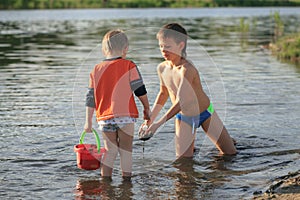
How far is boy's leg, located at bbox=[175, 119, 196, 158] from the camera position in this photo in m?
8.82

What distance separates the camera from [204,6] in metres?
86.0

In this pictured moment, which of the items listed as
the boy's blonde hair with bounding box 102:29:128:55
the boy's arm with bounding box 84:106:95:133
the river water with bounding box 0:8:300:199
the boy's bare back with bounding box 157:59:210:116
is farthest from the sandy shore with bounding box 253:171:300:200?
the boy's blonde hair with bounding box 102:29:128:55

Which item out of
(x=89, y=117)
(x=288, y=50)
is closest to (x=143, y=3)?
(x=288, y=50)

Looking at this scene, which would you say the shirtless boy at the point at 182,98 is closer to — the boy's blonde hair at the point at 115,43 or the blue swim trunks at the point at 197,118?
the blue swim trunks at the point at 197,118

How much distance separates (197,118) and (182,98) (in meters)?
0.54

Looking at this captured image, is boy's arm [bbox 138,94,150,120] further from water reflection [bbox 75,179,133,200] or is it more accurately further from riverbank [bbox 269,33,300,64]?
riverbank [bbox 269,33,300,64]

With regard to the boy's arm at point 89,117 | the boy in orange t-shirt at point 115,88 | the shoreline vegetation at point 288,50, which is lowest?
the shoreline vegetation at point 288,50

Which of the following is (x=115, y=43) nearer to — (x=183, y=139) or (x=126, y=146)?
(x=126, y=146)

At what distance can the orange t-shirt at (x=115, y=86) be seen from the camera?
7453 mm

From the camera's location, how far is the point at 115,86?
7.49 meters

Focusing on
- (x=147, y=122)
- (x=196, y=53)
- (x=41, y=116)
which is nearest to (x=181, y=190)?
(x=147, y=122)

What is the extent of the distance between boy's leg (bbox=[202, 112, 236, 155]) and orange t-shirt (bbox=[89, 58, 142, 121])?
1816 millimetres

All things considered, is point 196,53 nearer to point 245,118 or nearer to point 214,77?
point 214,77

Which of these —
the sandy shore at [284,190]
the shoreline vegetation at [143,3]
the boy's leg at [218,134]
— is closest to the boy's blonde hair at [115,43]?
the boy's leg at [218,134]
